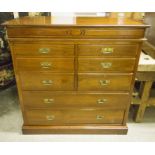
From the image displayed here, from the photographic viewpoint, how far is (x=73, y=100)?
1.70 meters

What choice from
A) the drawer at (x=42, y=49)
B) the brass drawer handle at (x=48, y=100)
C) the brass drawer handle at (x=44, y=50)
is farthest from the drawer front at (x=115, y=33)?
the brass drawer handle at (x=48, y=100)

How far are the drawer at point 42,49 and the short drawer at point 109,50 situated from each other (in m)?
0.11

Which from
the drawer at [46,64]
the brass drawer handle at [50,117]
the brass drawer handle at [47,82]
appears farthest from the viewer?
the brass drawer handle at [50,117]

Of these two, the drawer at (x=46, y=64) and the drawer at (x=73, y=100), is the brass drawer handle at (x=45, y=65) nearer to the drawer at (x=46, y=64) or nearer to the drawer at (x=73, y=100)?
the drawer at (x=46, y=64)

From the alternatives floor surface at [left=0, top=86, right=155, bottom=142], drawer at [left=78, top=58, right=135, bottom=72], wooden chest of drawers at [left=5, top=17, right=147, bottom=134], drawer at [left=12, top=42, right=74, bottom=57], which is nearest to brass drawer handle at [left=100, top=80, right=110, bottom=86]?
wooden chest of drawers at [left=5, top=17, right=147, bottom=134]

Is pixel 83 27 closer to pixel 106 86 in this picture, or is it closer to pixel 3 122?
pixel 106 86

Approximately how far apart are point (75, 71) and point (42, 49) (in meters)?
0.34

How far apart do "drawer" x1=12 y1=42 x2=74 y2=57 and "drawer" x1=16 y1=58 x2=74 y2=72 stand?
1.8 inches

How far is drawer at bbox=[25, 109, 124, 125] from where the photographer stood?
5.82ft

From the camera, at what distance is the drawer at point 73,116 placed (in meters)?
1.77

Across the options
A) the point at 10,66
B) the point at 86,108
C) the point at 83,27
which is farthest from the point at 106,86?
the point at 10,66

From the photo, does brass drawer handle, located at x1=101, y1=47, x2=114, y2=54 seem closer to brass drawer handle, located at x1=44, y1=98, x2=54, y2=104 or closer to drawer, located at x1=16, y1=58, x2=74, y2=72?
drawer, located at x1=16, y1=58, x2=74, y2=72

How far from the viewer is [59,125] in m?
1.86
